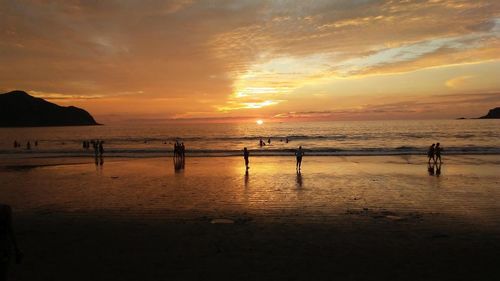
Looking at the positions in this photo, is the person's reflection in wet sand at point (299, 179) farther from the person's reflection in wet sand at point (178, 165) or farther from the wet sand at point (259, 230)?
the person's reflection in wet sand at point (178, 165)

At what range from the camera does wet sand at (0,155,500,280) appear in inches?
327

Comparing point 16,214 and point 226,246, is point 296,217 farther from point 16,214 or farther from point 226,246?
point 16,214

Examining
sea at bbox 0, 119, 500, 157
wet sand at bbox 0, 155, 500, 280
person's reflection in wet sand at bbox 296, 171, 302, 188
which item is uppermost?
sea at bbox 0, 119, 500, 157

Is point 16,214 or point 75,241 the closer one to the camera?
point 75,241

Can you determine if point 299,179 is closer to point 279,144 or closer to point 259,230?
point 259,230

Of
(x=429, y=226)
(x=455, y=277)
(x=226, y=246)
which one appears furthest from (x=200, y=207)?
(x=455, y=277)

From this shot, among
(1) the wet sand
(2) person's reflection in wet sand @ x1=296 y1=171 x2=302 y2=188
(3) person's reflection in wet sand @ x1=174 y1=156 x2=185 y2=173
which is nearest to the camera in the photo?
(1) the wet sand

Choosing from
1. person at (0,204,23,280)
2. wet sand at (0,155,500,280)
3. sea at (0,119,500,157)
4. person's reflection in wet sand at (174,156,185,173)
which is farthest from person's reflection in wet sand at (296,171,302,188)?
sea at (0,119,500,157)

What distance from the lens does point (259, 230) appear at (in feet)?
37.2

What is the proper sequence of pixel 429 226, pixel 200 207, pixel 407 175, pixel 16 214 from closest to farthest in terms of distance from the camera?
pixel 429 226
pixel 16 214
pixel 200 207
pixel 407 175

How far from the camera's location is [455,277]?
305 inches

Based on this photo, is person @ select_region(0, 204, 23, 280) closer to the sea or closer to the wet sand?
the wet sand

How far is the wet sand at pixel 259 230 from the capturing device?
8.30 metres

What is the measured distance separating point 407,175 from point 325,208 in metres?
12.8
